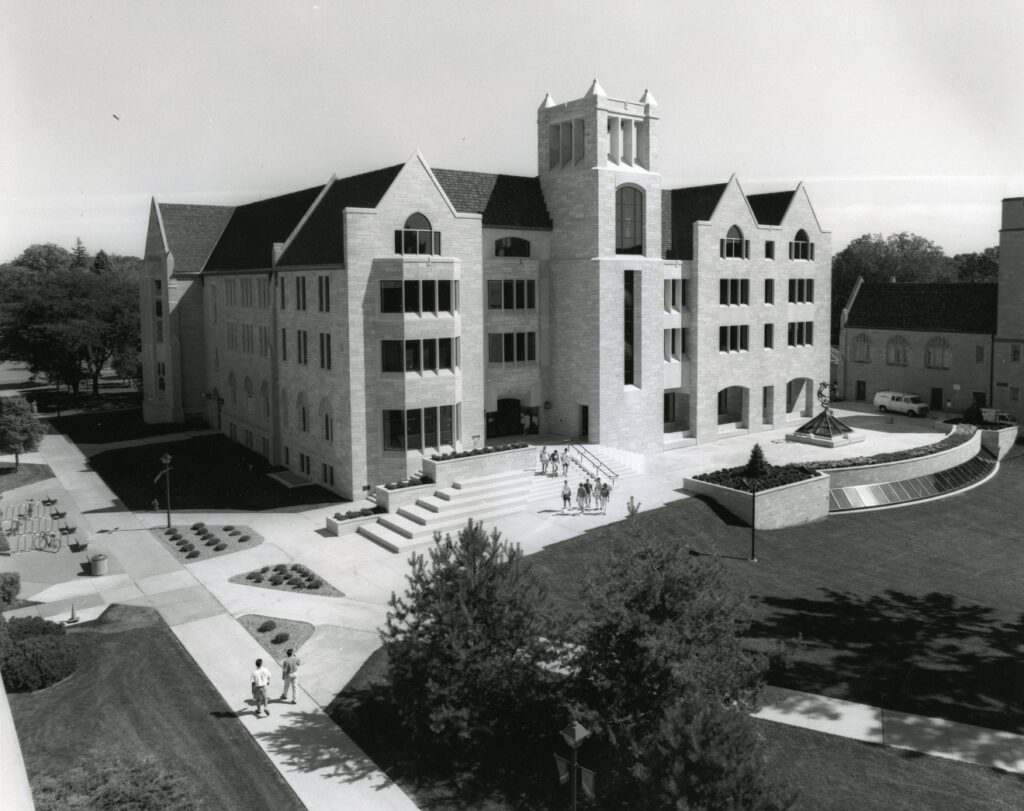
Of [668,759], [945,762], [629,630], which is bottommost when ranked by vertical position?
[945,762]

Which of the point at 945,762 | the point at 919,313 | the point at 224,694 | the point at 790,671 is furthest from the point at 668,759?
the point at 919,313

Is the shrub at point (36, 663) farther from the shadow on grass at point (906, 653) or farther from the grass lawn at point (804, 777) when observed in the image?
the shadow on grass at point (906, 653)

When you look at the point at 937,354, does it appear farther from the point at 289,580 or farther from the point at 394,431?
the point at 289,580

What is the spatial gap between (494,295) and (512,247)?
328 cm

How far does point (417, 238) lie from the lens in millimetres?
46875

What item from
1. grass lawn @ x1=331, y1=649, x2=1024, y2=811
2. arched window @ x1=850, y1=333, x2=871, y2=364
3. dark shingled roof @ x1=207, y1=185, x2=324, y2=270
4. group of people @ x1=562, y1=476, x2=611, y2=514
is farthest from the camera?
arched window @ x1=850, y1=333, x2=871, y2=364

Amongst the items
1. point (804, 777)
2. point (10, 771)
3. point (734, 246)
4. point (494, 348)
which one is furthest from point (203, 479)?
point (10, 771)

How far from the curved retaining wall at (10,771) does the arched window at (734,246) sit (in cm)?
6080

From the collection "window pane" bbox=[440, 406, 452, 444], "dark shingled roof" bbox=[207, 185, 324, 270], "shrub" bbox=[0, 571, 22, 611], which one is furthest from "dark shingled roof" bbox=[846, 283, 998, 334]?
"shrub" bbox=[0, 571, 22, 611]

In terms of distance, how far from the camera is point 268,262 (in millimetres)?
55344

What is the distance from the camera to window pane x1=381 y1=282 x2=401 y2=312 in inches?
1794

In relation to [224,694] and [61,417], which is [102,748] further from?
[61,417]

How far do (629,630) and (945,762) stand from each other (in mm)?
9897

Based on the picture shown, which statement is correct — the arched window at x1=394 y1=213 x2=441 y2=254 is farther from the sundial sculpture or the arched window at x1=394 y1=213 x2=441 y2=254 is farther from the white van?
the white van
